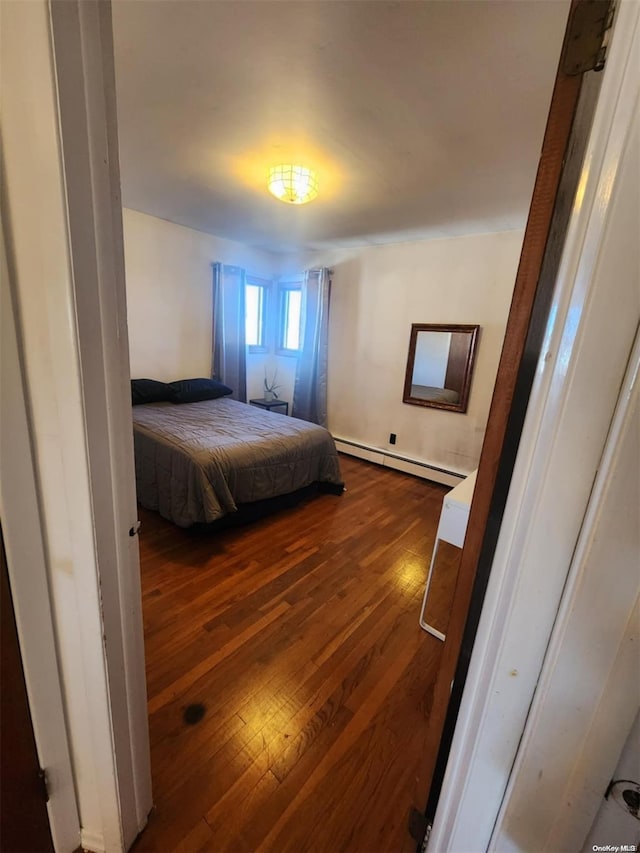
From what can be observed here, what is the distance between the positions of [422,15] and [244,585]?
2496 millimetres

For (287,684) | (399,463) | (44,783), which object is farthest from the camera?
(399,463)

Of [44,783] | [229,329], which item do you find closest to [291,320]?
[229,329]

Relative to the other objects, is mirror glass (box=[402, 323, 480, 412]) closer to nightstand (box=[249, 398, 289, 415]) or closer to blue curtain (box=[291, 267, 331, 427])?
blue curtain (box=[291, 267, 331, 427])

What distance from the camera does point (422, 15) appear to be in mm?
1127

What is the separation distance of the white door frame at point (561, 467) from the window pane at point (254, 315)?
14.7 ft

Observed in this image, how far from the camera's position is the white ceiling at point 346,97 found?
3.79ft

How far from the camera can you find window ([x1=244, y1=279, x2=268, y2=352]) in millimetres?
4645

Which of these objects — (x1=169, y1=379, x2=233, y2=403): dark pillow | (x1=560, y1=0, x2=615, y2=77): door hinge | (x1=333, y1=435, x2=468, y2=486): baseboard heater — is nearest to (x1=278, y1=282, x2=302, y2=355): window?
(x1=169, y1=379, x2=233, y2=403): dark pillow

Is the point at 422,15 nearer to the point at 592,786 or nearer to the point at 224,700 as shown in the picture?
the point at 592,786

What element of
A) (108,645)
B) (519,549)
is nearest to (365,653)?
(108,645)

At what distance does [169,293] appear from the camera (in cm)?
371

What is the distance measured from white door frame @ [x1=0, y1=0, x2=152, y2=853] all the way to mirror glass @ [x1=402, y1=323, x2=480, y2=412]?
318 centimetres

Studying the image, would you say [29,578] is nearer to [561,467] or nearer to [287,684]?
[561,467]

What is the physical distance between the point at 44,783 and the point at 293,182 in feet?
9.19
